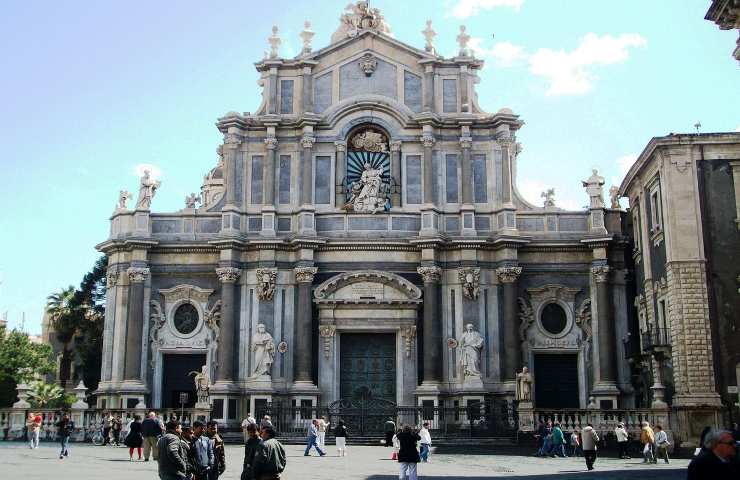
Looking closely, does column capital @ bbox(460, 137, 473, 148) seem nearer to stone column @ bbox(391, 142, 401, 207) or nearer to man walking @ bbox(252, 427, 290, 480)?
stone column @ bbox(391, 142, 401, 207)

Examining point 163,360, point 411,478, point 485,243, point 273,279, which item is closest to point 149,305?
point 163,360

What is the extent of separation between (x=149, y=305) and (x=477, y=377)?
1279 centimetres

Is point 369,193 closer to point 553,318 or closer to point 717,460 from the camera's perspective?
point 553,318

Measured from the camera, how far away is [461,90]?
3588 centimetres

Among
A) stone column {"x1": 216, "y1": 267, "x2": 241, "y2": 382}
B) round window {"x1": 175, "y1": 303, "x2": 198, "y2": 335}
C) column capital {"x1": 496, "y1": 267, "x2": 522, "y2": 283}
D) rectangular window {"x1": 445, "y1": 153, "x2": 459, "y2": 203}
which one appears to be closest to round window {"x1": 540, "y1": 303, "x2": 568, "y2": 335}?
column capital {"x1": 496, "y1": 267, "x2": 522, "y2": 283}

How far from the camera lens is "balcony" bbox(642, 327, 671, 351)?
29.4m

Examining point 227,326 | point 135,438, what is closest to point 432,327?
point 227,326

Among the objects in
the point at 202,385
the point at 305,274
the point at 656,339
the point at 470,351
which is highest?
the point at 305,274

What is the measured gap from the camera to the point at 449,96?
118ft

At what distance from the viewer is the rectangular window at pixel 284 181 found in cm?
3512

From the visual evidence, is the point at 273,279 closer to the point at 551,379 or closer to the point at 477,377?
the point at 477,377

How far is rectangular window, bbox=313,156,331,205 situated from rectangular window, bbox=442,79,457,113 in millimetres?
5147

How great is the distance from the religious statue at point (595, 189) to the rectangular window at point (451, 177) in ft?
16.6

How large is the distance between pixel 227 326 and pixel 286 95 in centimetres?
964
